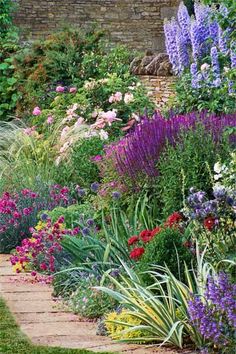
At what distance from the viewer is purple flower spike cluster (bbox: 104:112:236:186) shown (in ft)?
25.8

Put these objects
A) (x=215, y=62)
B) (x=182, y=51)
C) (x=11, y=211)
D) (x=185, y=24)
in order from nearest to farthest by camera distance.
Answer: (x=11, y=211) → (x=215, y=62) → (x=182, y=51) → (x=185, y=24)

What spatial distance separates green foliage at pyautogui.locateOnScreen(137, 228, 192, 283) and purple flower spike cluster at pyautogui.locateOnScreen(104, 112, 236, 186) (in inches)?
75.9

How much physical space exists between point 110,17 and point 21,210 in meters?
13.1

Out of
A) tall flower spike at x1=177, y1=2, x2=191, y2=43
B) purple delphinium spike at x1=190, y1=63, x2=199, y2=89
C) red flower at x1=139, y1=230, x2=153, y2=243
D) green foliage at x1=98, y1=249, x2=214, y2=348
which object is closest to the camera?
green foliage at x1=98, y1=249, x2=214, y2=348

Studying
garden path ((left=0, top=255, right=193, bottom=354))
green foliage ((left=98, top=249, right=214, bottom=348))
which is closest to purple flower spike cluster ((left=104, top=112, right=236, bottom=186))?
garden path ((left=0, top=255, right=193, bottom=354))

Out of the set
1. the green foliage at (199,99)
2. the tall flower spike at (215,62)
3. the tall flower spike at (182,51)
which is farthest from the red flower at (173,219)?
the tall flower spike at (182,51)

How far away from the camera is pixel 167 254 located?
19.2 ft

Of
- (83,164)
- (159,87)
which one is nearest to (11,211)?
(83,164)

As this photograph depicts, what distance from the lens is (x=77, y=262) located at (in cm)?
688

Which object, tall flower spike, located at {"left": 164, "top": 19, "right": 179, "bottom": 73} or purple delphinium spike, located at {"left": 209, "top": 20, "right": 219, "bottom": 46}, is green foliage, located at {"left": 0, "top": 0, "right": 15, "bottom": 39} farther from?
purple delphinium spike, located at {"left": 209, "top": 20, "right": 219, "bottom": 46}

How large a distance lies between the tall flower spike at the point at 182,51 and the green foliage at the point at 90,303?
526 cm

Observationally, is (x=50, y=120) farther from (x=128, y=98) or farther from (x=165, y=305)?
(x=165, y=305)

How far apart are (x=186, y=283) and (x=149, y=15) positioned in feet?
53.7

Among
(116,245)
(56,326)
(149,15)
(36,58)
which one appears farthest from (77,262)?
(149,15)
